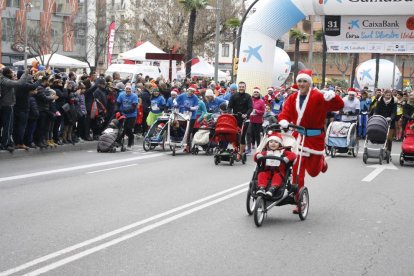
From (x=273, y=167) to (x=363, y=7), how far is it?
689 inches

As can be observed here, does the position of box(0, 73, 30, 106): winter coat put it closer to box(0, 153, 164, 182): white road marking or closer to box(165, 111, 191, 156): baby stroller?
box(0, 153, 164, 182): white road marking

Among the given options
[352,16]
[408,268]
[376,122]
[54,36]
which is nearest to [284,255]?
[408,268]

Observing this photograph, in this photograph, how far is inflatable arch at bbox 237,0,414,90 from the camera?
2502cm

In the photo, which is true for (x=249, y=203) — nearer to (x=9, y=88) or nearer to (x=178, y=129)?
(x=9, y=88)

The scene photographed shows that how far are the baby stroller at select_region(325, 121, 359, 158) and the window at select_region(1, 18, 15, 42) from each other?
155ft

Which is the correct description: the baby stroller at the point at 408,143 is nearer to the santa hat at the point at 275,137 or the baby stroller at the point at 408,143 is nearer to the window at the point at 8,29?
the santa hat at the point at 275,137

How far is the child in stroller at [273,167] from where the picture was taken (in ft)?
30.6

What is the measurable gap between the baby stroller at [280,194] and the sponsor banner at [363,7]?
52.6 feet

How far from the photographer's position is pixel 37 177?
13.6 meters

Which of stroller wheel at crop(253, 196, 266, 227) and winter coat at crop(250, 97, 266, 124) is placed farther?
winter coat at crop(250, 97, 266, 124)

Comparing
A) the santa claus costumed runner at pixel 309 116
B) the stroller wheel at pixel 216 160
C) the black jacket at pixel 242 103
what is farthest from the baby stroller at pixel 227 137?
the santa claus costumed runner at pixel 309 116

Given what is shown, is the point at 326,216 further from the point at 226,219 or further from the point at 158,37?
the point at 158,37

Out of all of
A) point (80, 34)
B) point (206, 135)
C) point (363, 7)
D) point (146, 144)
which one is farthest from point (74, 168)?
point (80, 34)

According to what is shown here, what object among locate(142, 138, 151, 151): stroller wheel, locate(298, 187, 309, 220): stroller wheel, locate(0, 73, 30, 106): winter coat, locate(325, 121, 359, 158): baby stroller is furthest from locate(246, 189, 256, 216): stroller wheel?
locate(325, 121, 359, 158): baby stroller
